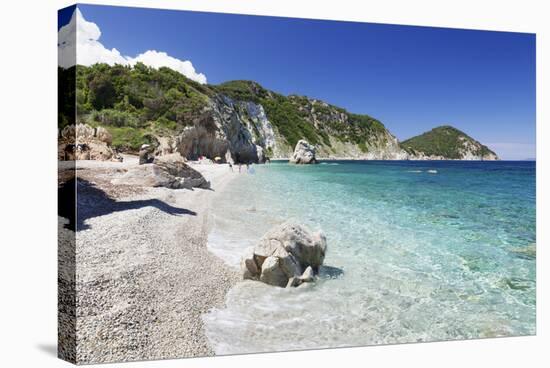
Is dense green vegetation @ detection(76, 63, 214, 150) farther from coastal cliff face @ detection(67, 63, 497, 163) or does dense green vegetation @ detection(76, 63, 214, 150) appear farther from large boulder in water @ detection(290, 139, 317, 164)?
large boulder in water @ detection(290, 139, 317, 164)

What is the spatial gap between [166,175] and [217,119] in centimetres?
222

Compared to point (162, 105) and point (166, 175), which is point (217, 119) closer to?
point (162, 105)

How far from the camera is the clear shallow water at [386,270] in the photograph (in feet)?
20.7

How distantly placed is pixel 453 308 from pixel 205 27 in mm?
5139

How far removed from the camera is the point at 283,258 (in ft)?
21.6

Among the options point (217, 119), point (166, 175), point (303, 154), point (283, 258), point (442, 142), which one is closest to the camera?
point (283, 258)

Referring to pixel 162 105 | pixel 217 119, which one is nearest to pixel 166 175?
pixel 162 105

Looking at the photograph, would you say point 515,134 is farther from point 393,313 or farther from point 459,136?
point 393,313

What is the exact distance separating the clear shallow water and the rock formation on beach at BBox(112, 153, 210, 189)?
54 cm

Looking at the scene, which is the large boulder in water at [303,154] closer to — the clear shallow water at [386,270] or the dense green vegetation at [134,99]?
the clear shallow water at [386,270]

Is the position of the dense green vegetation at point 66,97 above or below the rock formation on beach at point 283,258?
above

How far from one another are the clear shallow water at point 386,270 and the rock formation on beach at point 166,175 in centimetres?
54

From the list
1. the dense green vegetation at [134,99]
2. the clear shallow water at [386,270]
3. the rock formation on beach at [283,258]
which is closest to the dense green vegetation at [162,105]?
the dense green vegetation at [134,99]

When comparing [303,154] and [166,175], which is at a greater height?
[303,154]
